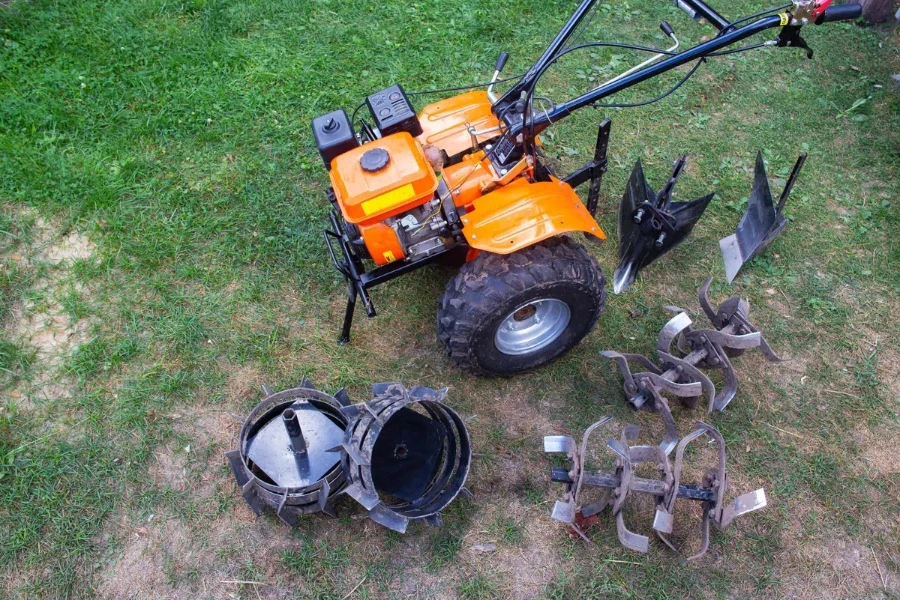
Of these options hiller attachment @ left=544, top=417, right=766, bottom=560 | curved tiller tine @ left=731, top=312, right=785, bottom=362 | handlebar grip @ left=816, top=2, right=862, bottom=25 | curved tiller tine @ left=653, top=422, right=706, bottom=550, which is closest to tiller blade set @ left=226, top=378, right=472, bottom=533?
hiller attachment @ left=544, top=417, right=766, bottom=560

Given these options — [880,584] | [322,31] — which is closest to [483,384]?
[880,584]

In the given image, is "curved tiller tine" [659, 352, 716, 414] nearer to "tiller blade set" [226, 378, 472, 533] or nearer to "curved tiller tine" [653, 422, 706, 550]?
"curved tiller tine" [653, 422, 706, 550]

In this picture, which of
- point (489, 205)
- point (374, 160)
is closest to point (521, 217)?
point (489, 205)

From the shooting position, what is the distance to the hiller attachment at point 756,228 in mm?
3814

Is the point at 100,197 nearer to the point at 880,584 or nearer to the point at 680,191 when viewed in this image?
the point at 680,191

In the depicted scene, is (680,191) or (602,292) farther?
(680,191)

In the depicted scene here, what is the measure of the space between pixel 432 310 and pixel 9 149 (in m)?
3.11

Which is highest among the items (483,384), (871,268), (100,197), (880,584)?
(100,197)

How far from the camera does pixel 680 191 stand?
14.0 feet

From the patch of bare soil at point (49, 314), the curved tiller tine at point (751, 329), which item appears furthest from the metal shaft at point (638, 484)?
the patch of bare soil at point (49, 314)

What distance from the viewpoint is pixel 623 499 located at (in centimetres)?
→ 270

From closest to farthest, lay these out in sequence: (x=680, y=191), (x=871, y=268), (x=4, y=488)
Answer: (x=4, y=488)
(x=871, y=268)
(x=680, y=191)

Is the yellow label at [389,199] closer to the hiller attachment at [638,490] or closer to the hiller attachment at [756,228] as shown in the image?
the hiller attachment at [638,490]

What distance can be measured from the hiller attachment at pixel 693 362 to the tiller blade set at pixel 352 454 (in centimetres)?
93
